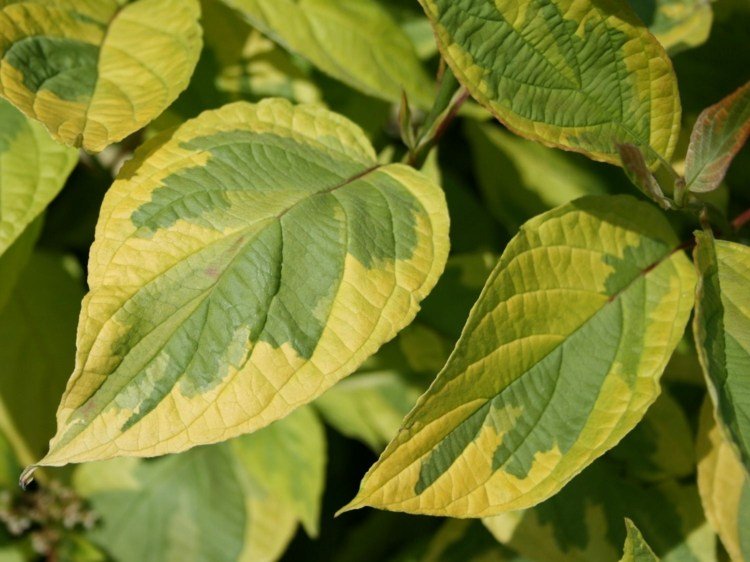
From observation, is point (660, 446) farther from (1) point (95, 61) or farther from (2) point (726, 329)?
(1) point (95, 61)

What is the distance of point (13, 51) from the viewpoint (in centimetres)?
86

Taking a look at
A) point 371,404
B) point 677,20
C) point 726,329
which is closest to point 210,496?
point 371,404

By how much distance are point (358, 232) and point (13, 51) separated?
400 millimetres

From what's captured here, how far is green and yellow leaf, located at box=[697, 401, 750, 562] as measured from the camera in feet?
3.23

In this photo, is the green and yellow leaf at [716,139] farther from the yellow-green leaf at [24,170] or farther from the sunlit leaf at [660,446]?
the yellow-green leaf at [24,170]

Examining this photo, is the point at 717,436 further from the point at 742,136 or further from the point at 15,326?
the point at 15,326

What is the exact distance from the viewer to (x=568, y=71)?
828mm

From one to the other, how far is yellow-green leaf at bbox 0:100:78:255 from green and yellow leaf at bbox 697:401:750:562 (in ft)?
2.62

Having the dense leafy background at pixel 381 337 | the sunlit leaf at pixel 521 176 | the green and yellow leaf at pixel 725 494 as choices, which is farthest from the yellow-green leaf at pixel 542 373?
the sunlit leaf at pixel 521 176

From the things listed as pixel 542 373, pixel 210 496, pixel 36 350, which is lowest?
pixel 210 496

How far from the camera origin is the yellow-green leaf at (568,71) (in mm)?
768

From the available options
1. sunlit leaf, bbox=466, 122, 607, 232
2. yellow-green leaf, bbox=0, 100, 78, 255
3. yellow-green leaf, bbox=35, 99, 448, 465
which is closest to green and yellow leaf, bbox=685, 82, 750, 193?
yellow-green leaf, bbox=35, 99, 448, 465

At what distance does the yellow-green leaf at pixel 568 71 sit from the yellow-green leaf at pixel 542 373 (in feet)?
0.27

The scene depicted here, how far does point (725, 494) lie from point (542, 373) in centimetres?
36
